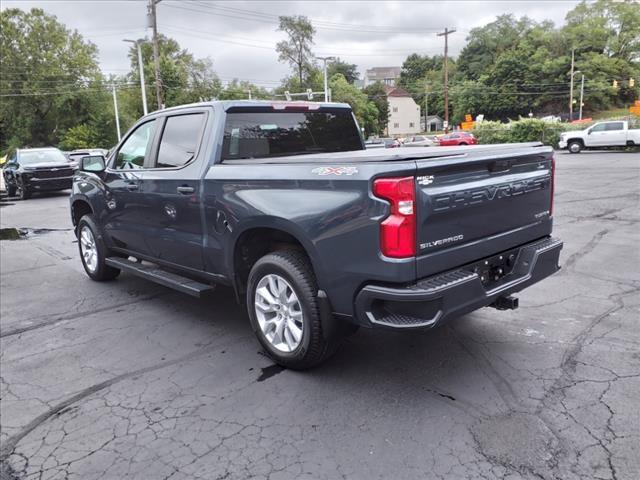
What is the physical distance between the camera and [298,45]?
69688 mm

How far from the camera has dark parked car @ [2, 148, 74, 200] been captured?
17141 millimetres

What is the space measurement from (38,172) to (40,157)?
1.22 meters

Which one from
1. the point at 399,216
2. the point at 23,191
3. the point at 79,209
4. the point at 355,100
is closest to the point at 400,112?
the point at 355,100

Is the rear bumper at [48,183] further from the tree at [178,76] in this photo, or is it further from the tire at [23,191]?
the tree at [178,76]

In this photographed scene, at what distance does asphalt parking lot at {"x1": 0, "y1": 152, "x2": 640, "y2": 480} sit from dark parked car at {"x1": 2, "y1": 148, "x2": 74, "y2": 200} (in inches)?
516

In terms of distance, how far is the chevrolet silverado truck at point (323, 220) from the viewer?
9.90 ft

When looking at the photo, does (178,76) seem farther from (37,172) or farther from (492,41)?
(492,41)

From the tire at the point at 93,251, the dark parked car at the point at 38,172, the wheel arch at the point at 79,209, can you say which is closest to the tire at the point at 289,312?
the tire at the point at 93,251

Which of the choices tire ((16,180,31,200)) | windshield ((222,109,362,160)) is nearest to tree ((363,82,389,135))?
tire ((16,180,31,200))

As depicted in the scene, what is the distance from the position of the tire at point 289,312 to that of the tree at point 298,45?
227ft

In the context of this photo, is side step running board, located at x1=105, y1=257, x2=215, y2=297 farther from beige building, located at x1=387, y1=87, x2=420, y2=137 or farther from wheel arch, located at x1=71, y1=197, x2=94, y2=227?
beige building, located at x1=387, y1=87, x2=420, y2=137

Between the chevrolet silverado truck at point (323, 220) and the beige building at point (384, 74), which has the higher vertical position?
the beige building at point (384, 74)

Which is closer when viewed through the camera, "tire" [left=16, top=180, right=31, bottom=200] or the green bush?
"tire" [left=16, top=180, right=31, bottom=200]

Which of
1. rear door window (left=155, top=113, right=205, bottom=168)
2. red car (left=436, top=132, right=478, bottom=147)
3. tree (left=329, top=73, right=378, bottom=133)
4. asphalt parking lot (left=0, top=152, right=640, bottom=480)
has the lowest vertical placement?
asphalt parking lot (left=0, top=152, right=640, bottom=480)
